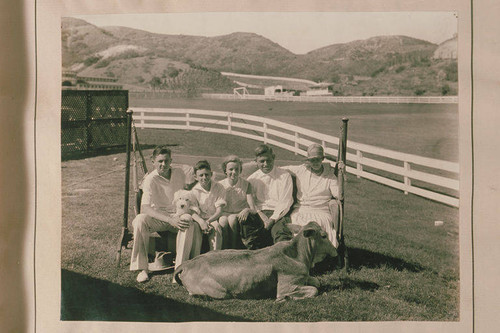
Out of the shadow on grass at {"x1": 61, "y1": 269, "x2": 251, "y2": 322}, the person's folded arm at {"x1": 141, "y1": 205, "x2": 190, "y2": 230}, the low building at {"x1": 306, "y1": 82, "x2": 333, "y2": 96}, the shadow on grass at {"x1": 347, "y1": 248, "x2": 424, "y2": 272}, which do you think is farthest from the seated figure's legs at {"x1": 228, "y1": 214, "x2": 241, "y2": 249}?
the low building at {"x1": 306, "y1": 82, "x2": 333, "y2": 96}

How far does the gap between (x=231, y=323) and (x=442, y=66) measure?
1778mm

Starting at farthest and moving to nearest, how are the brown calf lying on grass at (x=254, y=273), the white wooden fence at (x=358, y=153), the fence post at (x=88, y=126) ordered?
the fence post at (x=88, y=126) → the white wooden fence at (x=358, y=153) → the brown calf lying on grass at (x=254, y=273)

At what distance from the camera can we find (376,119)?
7.91 ft

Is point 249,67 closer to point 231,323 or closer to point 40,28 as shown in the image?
point 40,28

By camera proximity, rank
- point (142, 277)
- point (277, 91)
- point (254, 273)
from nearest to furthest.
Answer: point (254, 273)
point (142, 277)
point (277, 91)

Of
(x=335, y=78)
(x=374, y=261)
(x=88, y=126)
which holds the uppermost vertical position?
(x=335, y=78)

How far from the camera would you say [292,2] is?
237 cm

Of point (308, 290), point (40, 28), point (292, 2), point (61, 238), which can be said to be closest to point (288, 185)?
point (308, 290)

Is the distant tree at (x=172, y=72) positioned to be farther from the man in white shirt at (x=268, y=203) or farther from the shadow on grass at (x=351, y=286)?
the shadow on grass at (x=351, y=286)

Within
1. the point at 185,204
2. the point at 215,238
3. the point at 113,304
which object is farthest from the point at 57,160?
the point at 215,238

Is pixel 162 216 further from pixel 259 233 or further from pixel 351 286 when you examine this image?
pixel 351 286

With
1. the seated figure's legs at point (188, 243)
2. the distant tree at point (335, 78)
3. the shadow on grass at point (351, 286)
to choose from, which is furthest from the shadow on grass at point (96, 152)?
the shadow on grass at point (351, 286)

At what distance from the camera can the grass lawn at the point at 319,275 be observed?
7.69ft

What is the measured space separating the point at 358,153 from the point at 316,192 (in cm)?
32
